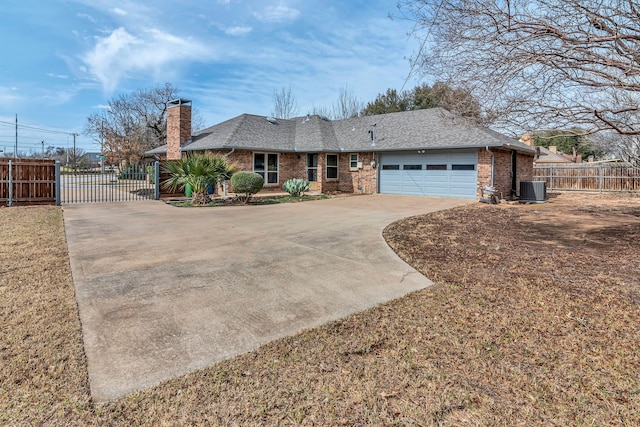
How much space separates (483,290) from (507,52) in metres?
3.80

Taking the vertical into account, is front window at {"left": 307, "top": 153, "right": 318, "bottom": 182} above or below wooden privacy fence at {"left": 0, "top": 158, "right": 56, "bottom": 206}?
above

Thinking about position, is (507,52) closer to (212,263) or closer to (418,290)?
(418,290)

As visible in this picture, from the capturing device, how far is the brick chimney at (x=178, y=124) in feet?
61.5

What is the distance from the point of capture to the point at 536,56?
17.7 feet

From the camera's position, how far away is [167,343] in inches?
121

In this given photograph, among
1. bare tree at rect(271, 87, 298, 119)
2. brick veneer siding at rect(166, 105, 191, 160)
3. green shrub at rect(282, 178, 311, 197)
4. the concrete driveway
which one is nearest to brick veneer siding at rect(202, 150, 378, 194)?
green shrub at rect(282, 178, 311, 197)

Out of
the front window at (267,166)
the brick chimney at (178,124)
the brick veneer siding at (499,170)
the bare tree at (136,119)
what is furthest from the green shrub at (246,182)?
the bare tree at (136,119)

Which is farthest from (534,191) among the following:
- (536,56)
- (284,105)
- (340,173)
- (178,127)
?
(284,105)

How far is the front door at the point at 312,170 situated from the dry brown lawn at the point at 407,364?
15.3m

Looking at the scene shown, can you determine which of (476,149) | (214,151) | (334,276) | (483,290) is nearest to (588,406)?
(483,290)

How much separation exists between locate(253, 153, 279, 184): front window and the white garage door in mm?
5910

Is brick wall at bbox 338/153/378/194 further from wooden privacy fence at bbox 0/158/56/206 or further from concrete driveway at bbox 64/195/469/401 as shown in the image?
wooden privacy fence at bbox 0/158/56/206

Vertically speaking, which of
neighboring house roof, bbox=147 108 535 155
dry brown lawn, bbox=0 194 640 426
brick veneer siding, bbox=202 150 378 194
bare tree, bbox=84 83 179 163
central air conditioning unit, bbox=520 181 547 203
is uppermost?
bare tree, bbox=84 83 179 163

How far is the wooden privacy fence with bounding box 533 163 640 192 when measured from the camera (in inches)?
870
